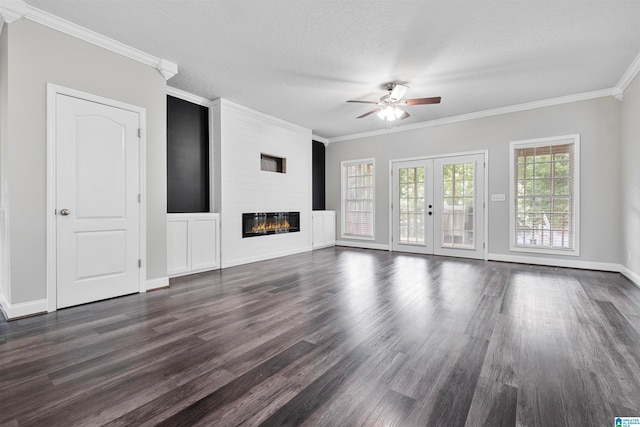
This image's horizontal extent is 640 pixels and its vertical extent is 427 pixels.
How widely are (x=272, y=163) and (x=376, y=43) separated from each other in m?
3.46

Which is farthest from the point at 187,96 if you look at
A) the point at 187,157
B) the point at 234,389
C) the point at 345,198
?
the point at 234,389

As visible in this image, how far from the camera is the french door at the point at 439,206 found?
5.84 meters

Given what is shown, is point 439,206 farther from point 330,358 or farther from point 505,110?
point 330,358

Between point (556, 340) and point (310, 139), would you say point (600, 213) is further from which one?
point (310, 139)

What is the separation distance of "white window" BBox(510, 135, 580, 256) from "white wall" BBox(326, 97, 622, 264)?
0.11 meters

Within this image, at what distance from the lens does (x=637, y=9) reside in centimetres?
270

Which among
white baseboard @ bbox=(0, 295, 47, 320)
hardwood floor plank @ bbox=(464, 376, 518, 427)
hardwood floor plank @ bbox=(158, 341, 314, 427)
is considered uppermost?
white baseboard @ bbox=(0, 295, 47, 320)

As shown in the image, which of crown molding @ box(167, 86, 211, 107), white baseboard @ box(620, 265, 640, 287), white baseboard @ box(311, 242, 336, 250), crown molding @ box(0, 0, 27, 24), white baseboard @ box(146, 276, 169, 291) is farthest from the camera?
white baseboard @ box(311, 242, 336, 250)

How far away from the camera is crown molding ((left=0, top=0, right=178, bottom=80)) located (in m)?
2.66

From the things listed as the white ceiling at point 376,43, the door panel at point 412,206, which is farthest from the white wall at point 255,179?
the door panel at point 412,206

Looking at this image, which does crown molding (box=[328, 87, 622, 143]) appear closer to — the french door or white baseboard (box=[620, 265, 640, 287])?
the french door

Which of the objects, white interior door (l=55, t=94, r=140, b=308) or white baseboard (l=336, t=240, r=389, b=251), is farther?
white baseboard (l=336, t=240, r=389, b=251)

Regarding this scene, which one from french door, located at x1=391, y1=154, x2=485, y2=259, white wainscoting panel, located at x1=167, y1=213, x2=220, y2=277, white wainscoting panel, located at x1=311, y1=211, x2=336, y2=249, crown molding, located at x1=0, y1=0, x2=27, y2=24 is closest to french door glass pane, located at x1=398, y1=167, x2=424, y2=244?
french door, located at x1=391, y1=154, x2=485, y2=259

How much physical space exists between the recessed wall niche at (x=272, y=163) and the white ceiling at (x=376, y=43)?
4.56ft
